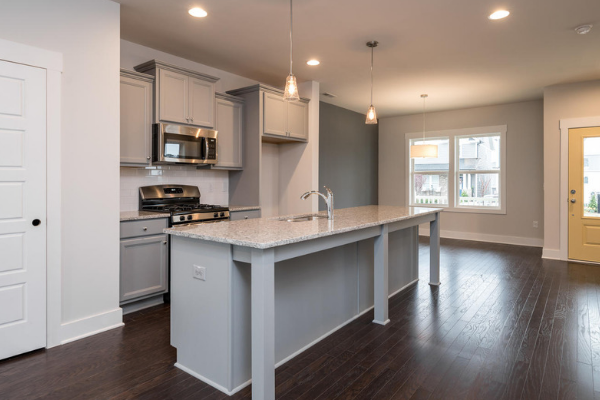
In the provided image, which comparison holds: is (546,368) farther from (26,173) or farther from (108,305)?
(26,173)

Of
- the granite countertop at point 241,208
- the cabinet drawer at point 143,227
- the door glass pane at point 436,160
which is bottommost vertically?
the cabinet drawer at point 143,227

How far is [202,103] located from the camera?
408 centimetres

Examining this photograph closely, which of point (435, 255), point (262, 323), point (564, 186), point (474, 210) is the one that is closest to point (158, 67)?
point (262, 323)

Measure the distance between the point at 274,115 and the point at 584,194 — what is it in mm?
4654

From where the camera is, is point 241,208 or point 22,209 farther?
point 241,208

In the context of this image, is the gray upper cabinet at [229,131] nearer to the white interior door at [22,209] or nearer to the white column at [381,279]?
the white interior door at [22,209]

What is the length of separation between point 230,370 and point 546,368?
78.1 inches

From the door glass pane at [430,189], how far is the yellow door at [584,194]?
7.97ft

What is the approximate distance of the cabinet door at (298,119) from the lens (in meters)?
4.99

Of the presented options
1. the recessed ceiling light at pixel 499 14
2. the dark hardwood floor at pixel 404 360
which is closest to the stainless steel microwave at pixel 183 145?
the dark hardwood floor at pixel 404 360

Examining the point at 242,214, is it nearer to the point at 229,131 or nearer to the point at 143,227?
the point at 229,131

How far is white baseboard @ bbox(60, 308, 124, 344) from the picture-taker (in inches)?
106

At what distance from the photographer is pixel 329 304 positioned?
112 inches

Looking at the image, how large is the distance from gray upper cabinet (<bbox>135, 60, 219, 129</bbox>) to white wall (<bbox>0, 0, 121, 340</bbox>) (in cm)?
63
